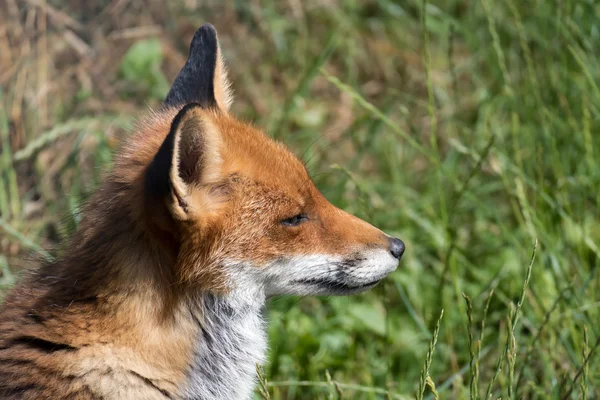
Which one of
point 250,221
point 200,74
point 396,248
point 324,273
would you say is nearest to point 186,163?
point 250,221

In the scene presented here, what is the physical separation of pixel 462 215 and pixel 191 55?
10.9ft

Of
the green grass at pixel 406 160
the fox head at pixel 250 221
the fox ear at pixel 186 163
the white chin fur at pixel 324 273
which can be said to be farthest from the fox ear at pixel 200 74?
the white chin fur at pixel 324 273

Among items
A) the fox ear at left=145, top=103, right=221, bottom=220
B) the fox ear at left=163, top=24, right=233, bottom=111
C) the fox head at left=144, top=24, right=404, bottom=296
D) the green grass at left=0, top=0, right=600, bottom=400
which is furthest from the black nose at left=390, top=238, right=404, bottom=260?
the fox ear at left=163, top=24, right=233, bottom=111

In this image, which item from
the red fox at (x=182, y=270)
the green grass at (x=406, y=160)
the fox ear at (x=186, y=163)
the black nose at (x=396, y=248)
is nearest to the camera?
the fox ear at (x=186, y=163)

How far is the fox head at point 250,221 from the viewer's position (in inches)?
130

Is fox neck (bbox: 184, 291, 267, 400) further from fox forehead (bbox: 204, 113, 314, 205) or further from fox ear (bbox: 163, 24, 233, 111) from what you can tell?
fox ear (bbox: 163, 24, 233, 111)

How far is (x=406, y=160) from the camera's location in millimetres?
7266

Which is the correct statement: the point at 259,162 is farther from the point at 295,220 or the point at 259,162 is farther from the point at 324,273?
the point at 324,273

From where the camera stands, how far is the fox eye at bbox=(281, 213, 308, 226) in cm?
363

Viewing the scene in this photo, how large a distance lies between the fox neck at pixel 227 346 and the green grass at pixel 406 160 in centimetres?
31

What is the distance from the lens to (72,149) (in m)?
6.10

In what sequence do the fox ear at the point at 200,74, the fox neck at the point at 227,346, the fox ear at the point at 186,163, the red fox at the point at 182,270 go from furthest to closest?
1. the fox ear at the point at 200,74
2. the fox neck at the point at 227,346
3. the red fox at the point at 182,270
4. the fox ear at the point at 186,163

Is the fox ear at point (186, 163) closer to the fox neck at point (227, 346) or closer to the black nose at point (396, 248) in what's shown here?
the fox neck at point (227, 346)

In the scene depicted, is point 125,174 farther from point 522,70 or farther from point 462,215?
point 522,70
